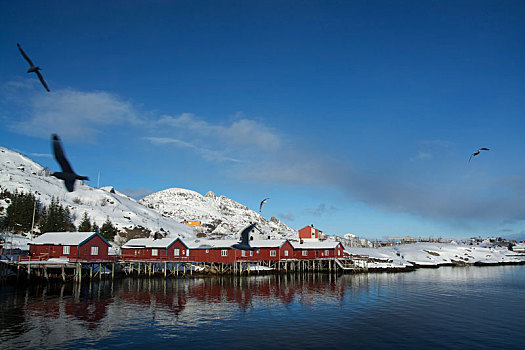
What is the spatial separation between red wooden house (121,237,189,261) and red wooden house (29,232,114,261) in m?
9.95

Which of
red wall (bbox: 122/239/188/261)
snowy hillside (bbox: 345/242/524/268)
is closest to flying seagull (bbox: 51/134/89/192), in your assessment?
red wall (bbox: 122/239/188/261)

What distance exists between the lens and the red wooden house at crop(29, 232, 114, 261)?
60.1 meters

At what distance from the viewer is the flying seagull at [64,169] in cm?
1606

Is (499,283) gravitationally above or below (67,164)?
below

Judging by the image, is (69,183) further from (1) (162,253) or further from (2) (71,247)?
(1) (162,253)

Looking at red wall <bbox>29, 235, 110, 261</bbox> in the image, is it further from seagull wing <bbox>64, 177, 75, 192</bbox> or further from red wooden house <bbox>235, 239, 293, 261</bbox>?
seagull wing <bbox>64, 177, 75, 192</bbox>

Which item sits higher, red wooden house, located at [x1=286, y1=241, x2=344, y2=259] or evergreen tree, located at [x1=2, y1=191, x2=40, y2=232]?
evergreen tree, located at [x1=2, y1=191, x2=40, y2=232]

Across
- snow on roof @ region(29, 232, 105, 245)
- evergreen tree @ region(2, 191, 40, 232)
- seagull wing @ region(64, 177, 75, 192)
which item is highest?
evergreen tree @ region(2, 191, 40, 232)

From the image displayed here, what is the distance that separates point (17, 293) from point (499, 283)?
7536cm

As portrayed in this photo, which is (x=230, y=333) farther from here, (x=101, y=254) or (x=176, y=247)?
(x=176, y=247)

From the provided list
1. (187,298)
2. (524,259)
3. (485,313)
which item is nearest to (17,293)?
(187,298)

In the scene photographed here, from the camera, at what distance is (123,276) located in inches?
2731

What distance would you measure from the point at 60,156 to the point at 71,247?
50557 mm

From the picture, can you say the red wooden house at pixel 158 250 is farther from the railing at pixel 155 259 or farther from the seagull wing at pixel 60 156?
the seagull wing at pixel 60 156
